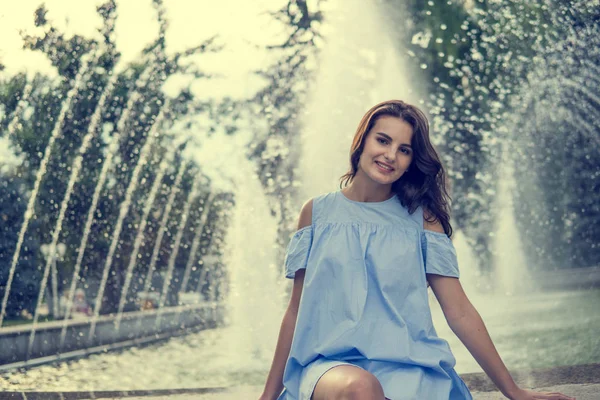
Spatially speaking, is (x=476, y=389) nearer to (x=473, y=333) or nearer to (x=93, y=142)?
(x=473, y=333)

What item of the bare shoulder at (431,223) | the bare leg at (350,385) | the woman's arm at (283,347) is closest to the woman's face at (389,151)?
the bare shoulder at (431,223)

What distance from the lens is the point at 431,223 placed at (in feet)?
8.40

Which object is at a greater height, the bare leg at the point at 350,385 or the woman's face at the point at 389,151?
the woman's face at the point at 389,151

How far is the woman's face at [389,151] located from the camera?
8.30ft

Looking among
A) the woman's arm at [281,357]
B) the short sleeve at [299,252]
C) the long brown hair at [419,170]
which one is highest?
the long brown hair at [419,170]

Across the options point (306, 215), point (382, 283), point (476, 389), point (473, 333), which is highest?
point (306, 215)

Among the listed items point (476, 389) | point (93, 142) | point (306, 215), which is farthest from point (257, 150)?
point (306, 215)

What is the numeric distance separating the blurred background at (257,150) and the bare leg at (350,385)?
178 inches

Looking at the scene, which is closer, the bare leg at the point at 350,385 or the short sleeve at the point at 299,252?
the bare leg at the point at 350,385

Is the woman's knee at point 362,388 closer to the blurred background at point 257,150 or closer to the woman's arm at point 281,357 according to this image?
the woman's arm at point 281,357

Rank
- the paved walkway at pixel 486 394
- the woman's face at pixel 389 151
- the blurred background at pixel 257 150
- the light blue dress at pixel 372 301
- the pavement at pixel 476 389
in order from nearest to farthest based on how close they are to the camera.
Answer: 1. the light blue dress at pixel 372 301
2. the woman's face at pixel 389 151
3. the paved walkway at pixel 486 394
4. the pavement at pixel 476 389
5. the blurred background at pixel 257 150

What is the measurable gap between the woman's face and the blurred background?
4.34 metres

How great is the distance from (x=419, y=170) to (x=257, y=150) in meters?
10.9

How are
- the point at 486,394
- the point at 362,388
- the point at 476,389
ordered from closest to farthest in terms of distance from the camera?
the point at 362,388
the point at 486,394
the point at 476,389
